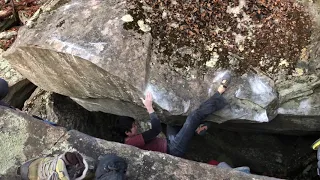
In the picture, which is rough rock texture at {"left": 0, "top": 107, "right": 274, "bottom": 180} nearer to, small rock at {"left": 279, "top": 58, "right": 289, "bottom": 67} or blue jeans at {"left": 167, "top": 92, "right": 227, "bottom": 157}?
blue jeans at {"left": 167, "top": 92, "right": 227, "bottom": 157}

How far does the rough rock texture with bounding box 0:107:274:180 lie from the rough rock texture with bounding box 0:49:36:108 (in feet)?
8.61

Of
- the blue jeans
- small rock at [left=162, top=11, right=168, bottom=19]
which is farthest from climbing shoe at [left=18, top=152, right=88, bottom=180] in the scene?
small rock at [left=162, top=11, right=168, bottom=19]

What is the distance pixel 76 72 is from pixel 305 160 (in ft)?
16.4

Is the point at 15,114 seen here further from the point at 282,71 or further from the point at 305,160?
the point at 305,160

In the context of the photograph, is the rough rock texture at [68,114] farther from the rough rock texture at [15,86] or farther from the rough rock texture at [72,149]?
the rough rock texture at [72,149]

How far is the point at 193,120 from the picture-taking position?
19.0 feet

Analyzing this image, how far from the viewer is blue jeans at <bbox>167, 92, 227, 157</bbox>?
564cm

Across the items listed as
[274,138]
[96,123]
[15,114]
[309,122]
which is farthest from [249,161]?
[15,114]

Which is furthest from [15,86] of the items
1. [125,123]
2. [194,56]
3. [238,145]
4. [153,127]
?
[238,145]

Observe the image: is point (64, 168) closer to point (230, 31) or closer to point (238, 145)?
point (230, 31)

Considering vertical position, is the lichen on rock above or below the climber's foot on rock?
above

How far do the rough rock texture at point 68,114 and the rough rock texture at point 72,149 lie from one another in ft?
5.77

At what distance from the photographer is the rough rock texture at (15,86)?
835 cm

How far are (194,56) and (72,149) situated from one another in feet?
7.72
